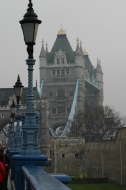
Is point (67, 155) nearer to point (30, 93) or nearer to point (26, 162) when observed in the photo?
point (30, 93)

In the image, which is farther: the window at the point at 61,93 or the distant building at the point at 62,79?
the window at the point at 61,93

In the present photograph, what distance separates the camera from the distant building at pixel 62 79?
139m

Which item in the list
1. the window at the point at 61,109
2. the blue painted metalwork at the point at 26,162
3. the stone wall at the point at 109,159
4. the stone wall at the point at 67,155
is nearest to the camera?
the blue painted metalwork at the point at 26,162

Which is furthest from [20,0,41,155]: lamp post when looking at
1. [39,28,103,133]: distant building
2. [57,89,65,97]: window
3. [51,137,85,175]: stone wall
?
[57,89,65,97]: window

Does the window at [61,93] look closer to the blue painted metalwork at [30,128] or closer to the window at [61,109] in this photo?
the window at [61,109]

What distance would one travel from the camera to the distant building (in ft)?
456

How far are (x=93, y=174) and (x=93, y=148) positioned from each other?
8.66ft

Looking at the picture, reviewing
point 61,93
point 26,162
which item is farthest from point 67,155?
point 61,93

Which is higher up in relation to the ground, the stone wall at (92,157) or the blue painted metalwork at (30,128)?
the blue painted metalwork at (30,128)

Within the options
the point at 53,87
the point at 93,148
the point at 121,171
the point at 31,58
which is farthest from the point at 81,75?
the point at 31,58

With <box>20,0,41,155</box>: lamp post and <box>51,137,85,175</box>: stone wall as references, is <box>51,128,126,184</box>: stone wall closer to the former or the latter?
<box>51,137,85,175</box>: stone wall

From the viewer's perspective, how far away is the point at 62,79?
5704 inches

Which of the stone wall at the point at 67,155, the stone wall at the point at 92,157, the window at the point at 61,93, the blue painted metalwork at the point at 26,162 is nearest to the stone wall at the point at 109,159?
the stone wall at the point at 92,157

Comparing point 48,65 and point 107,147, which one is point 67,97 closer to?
point 48,65
